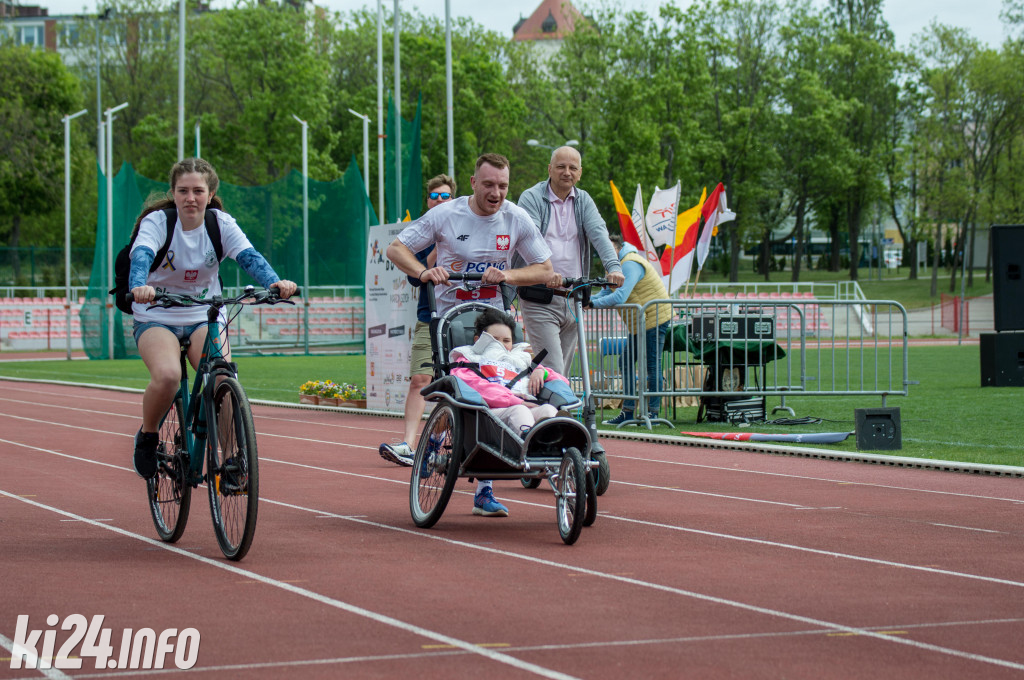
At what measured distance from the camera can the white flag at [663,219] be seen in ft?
62.8

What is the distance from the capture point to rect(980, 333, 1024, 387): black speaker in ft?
64.3

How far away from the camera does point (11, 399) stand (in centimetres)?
1927

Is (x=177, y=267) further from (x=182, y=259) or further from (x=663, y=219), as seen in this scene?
(x=663, y=219)

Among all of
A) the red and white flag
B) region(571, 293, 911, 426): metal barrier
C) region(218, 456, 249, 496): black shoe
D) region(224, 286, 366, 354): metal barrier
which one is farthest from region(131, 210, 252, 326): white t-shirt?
region(224, 286, 366, 354): metal barrier

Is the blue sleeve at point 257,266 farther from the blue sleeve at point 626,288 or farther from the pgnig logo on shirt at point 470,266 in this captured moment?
the blue sleeve at point 626,288

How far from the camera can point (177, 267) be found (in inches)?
262

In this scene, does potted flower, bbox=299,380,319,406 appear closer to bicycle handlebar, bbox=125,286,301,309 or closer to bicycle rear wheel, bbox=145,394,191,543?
bicycle rear wheel, bbox=145,394,191,543

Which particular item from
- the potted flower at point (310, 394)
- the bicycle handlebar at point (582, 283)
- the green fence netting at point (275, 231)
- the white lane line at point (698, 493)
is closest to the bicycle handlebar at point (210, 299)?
the bicycle handlebar at point (582, 283)

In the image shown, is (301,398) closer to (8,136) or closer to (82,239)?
(8,136)

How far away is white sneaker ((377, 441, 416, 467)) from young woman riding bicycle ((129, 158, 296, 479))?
3500mm

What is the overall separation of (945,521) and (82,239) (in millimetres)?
62225

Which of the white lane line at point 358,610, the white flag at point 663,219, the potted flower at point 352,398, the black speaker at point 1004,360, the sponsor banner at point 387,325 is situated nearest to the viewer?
the white lane line at point 358,610

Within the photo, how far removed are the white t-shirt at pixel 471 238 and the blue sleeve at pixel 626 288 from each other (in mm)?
5344

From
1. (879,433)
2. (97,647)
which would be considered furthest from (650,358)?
(97,647)
